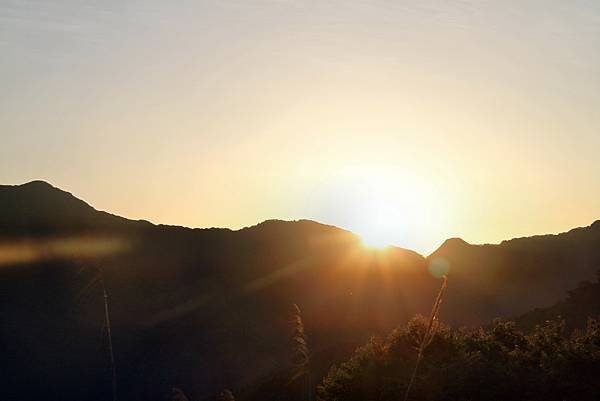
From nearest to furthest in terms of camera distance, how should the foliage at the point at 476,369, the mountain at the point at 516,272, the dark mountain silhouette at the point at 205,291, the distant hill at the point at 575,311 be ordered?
the foliage at the point at 476,369 < the distant hill at the point at 575,311 < the dark mountain silhouette at the point at 205,291 < the mountain at the point at 516,272

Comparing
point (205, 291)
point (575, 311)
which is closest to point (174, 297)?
point (205, 291)

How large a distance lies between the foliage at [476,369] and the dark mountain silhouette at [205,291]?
125 feet

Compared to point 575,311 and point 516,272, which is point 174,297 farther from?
point 575,311

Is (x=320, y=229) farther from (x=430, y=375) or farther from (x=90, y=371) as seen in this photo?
(x=430, y=375)

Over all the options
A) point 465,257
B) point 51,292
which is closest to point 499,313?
point 465,257

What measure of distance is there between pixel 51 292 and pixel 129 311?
38.5 feet

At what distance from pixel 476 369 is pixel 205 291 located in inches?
3349

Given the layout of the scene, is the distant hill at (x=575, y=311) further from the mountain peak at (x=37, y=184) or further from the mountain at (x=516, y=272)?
the mountain peak at (x=37, y=184)

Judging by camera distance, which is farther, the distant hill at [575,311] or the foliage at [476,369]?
the distant hill at [575,311]

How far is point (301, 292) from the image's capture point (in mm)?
102688

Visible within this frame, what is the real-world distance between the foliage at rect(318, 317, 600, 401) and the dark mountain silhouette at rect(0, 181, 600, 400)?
3805 centimetres

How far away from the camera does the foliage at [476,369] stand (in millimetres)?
17500

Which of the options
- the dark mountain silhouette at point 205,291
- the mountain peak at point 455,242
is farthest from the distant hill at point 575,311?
the mountain peak at point 455,242

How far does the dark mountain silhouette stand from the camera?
84.0 m
